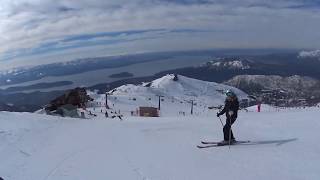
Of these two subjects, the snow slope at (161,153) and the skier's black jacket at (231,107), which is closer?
the snow slope at (161,153)

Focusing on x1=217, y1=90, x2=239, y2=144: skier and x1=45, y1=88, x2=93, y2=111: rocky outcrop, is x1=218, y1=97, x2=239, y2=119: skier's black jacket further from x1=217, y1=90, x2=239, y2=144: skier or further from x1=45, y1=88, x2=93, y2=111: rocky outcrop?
x1=45, y1=88, x2=93, y2=111: rocky outcrop

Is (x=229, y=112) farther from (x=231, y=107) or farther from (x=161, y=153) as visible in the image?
(x=161, y=153)

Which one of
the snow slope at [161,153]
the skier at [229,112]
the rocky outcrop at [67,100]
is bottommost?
the rocky outcrop at [67,100]

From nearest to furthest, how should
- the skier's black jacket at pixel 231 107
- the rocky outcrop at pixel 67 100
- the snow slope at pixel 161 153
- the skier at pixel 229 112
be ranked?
the snow slope at pixel 161 153 < the skier at pixel 229 112 < the skier's black jacket at pixel 231 107 < the rocky outcrop at pixel 67 100

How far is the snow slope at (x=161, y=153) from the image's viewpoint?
12461mm

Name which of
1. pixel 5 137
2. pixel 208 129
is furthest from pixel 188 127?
pixel 5 137

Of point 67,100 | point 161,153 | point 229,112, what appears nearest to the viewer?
point 161,153

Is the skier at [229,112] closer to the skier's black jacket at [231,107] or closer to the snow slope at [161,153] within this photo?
the skier's black jacket at [231,107]

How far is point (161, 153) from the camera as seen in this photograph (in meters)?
15.8

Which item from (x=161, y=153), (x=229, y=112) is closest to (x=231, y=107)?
(x=229, y=112)

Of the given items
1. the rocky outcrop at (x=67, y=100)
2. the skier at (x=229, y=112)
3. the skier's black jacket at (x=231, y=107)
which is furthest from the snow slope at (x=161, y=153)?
the rocky outcrop at (x=67, y=100)

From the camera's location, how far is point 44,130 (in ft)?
74.8

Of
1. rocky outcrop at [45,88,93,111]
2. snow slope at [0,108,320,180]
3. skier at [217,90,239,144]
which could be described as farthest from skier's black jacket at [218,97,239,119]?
rocky outcrop at [45,88,93,111]

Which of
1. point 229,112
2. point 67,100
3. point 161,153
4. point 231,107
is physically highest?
point 231,107
